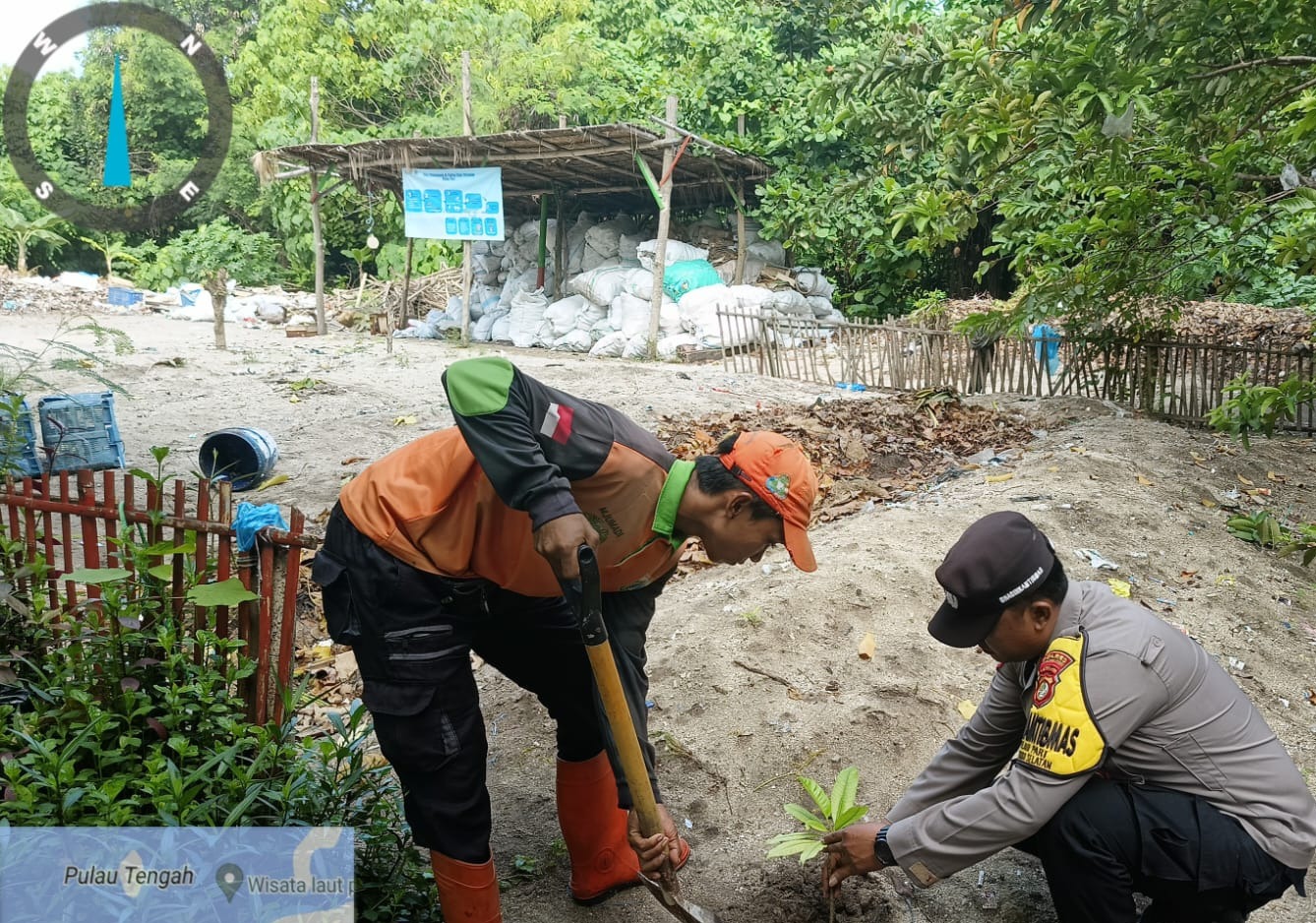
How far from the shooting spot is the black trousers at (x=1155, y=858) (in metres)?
1.98

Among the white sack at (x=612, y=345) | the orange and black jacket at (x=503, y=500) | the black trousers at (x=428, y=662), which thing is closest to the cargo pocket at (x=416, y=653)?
the black trousers at (x=428, y=662)

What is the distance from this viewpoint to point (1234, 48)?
204 inches

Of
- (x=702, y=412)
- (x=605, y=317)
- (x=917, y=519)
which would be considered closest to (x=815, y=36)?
(x=605, y=317)

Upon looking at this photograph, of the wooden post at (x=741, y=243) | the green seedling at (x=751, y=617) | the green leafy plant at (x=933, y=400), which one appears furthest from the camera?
the wooden post at (x=741, y=243)

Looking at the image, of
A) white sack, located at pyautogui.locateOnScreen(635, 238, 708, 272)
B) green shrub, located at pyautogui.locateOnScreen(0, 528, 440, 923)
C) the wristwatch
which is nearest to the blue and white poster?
white sack, located at pyautogui.locateOnScreen(635, 238, 708, 272)

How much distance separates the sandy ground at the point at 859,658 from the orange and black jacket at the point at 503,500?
111cm

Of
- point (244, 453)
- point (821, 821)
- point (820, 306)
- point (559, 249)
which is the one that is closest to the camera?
point (821, 821)

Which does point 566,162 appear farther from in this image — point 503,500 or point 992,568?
point 992,568

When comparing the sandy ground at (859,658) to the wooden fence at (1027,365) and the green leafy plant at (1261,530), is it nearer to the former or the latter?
the green leafy plant at (1261,530)

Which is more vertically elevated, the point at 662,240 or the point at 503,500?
the point at 662,240

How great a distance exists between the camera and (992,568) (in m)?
1.96

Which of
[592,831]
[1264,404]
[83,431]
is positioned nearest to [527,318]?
[83,431]

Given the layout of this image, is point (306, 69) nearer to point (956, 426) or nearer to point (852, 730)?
point (956, 426)
